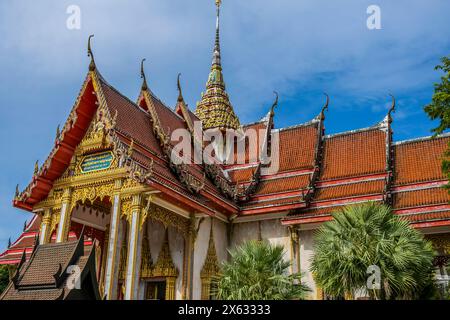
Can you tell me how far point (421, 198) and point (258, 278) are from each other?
6.63 meters

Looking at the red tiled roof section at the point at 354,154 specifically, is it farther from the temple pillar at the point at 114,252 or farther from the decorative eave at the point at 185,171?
the temple pillar at the point at 114,252

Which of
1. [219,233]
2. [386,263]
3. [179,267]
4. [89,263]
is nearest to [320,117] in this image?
[219,233]

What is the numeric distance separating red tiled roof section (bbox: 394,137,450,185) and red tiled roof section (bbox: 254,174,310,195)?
9.88 ft

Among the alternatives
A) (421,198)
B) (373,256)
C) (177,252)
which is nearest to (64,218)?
(177,252)

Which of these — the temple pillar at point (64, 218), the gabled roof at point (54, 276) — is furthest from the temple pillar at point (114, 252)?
the gabled roof at point (54, 276)

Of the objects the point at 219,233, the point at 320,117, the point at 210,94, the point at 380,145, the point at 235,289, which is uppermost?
the point at 210,94

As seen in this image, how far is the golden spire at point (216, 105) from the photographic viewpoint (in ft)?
70.5

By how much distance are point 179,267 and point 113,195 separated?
3.01 metres

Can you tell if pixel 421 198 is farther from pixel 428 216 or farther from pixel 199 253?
pixel 199 253

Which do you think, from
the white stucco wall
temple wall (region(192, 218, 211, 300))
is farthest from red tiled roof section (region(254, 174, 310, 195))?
temple wall (region(192, 218, 211, 300))

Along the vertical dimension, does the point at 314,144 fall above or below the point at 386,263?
above

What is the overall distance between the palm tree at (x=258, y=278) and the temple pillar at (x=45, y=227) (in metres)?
5.86

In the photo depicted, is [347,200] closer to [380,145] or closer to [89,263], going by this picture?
[380,145]

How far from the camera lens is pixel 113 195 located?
12.6 metres
